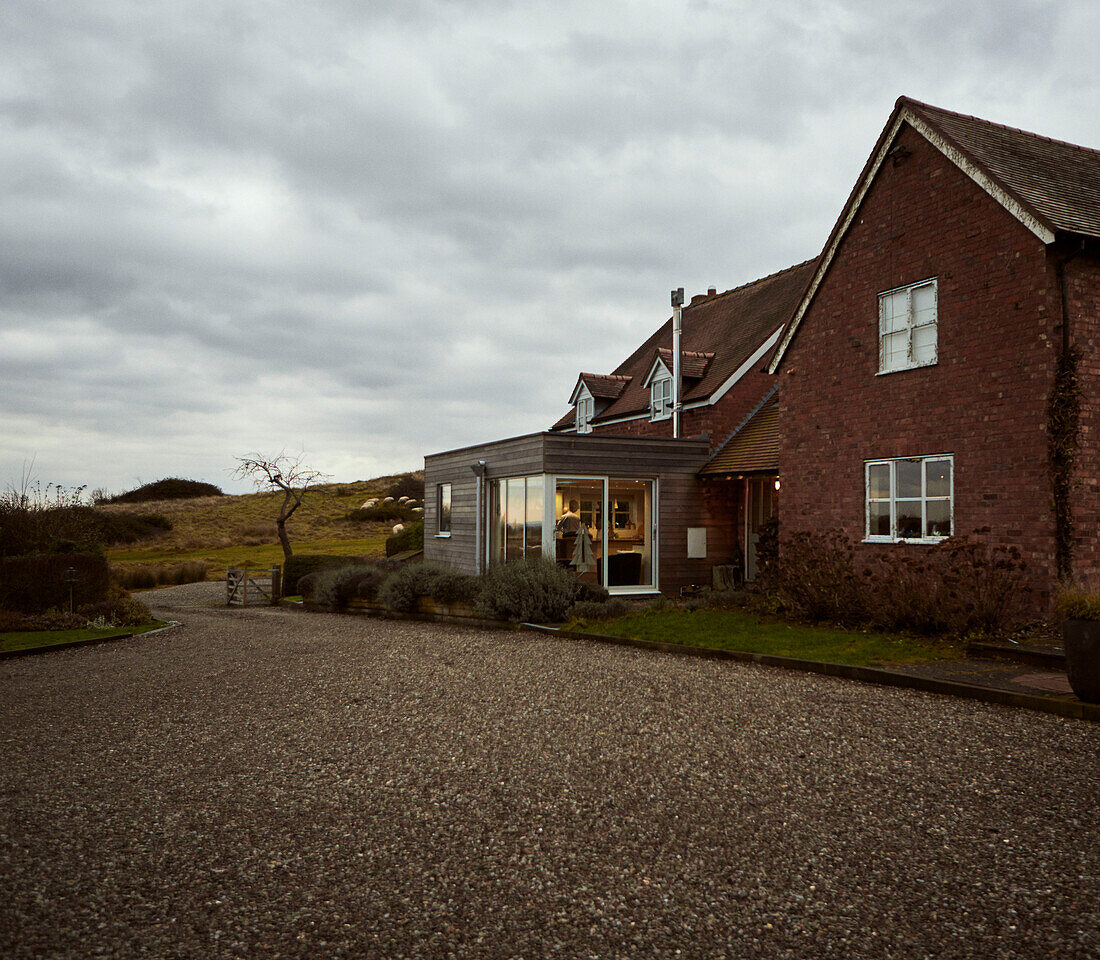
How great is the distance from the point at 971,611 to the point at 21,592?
1678cm

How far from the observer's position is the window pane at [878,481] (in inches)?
542

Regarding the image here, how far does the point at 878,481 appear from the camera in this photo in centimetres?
1392

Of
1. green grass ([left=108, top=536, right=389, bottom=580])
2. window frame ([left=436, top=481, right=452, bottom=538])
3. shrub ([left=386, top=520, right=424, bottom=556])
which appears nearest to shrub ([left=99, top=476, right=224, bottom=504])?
green grass ([left=108, top=536, right=389, bottom=580])

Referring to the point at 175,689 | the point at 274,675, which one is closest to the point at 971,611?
the point at 274,675

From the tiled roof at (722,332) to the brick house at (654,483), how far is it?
65mm

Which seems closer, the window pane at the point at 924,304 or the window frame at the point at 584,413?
the window pane at the point at 924,304

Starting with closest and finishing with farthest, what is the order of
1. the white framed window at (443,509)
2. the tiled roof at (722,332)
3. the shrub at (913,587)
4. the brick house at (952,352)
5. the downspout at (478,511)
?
the shrub at (913,587) < the brick house at (952,352) < the downspout at (478,511) < the tiled roof at (722,332) < the white framed window at (443,509)

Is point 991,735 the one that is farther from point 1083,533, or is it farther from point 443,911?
point 1083,533

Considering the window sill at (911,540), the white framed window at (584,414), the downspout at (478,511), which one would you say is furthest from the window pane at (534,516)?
the white framed window at (584,414)

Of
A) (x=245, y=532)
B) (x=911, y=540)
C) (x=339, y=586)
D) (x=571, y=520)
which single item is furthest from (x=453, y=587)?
(x=245, y=532)

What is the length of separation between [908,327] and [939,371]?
1158 mm

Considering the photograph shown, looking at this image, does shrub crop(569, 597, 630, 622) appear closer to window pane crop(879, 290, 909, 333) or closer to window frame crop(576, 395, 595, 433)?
window pane crop(879, 290, 909, 333)

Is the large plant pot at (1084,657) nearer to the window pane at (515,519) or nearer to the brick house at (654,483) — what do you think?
the brick house at (654,483)

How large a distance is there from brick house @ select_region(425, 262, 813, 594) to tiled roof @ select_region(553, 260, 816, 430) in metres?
0.07
